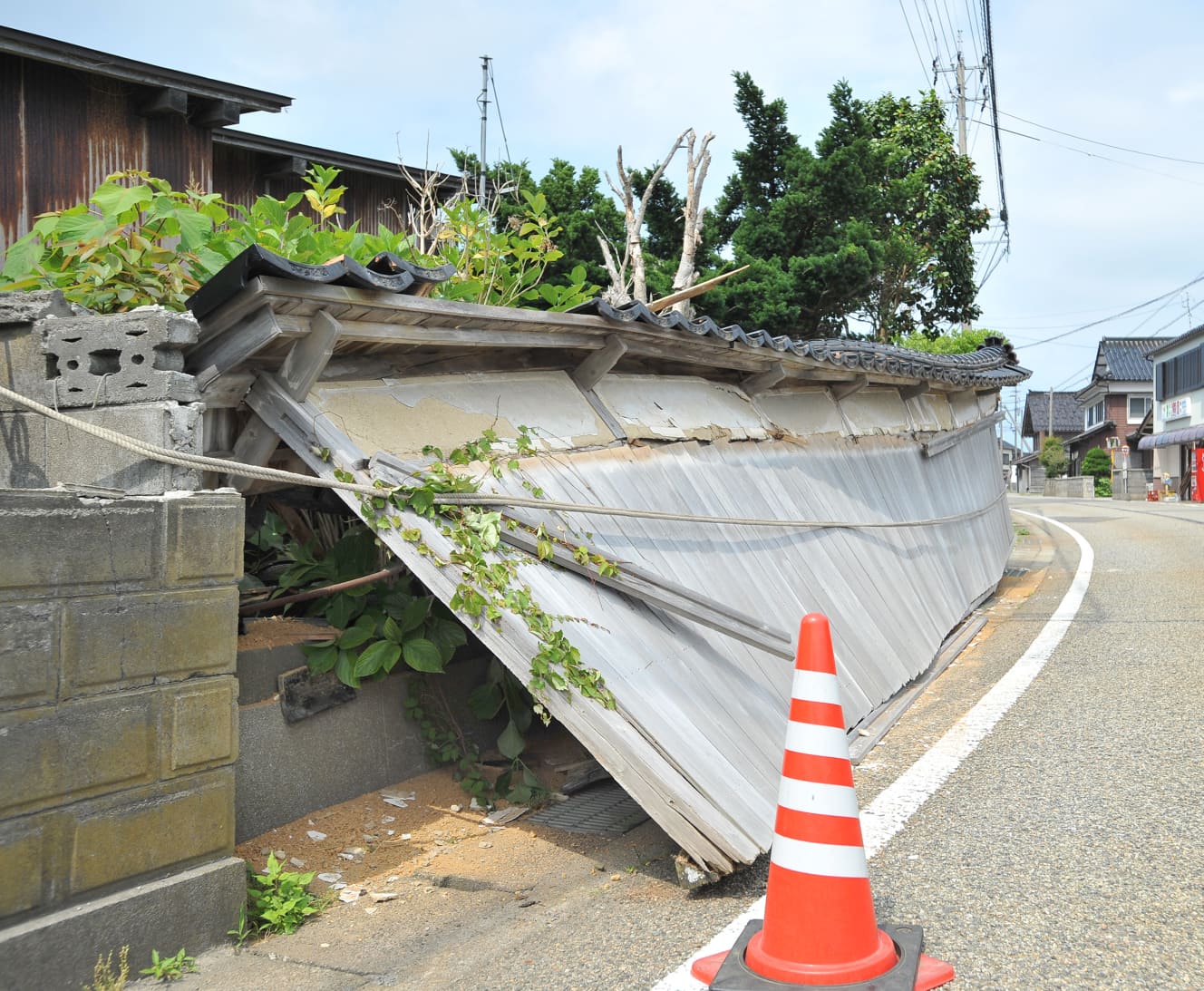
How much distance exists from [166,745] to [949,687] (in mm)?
5457

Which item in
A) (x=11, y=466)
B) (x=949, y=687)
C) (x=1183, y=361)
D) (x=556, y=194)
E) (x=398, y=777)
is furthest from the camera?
(x=1183, y=361)

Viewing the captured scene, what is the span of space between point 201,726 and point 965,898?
2.65m

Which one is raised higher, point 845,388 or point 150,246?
point 150,246

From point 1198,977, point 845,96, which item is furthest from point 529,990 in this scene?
point 845,96

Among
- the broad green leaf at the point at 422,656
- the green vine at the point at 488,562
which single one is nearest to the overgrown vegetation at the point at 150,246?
the green vine at the point at 488,562

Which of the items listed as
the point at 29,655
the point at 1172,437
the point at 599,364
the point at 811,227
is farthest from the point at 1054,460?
the point at 29,655

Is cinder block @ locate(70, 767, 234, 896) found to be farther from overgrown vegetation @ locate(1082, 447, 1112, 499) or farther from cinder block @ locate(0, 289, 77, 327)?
overgrown vegetation @ locate(1082, 447, 1112, 499)

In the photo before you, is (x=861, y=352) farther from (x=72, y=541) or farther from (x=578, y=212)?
(x=578, y=212)

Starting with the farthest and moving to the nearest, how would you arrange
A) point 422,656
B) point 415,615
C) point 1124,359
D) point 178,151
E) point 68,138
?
point 1124,359
point 178,151
point 68,138
point 415,615
point 422,656

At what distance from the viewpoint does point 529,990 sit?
3059mm

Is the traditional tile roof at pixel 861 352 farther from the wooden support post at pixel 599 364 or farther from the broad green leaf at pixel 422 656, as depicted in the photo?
the broad green leaf at pixel 422 656

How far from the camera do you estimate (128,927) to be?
10.4ft

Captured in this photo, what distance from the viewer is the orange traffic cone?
2889mm

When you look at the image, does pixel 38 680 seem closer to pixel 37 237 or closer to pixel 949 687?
pixel 37 237
